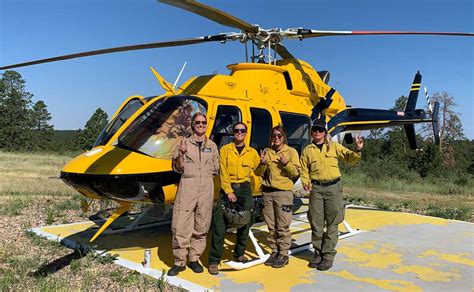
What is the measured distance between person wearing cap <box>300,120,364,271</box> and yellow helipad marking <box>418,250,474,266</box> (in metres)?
1.68

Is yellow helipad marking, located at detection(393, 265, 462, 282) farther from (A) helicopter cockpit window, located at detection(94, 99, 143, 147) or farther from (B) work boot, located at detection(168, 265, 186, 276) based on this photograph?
(A) helicopter cockpit window, located at detection(94, 99, 143, 147)

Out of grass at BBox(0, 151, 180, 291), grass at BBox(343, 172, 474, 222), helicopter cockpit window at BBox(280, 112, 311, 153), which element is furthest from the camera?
grass at BBox(343, 172, 474, 222)

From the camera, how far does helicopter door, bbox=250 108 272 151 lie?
5492mm

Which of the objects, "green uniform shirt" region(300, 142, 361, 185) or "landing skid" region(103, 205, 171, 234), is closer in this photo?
"green uniform shirt" region(300, 142, 361, 185)

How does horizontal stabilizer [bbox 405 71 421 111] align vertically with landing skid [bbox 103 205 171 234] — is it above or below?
A: above

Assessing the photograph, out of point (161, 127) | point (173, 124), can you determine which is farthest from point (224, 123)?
point (161, 127)

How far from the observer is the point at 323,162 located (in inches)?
185

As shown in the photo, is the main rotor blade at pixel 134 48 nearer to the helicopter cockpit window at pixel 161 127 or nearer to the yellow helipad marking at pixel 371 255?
the helicopter cockpit window at pixel 161 127

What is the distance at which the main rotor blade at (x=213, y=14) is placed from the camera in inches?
152

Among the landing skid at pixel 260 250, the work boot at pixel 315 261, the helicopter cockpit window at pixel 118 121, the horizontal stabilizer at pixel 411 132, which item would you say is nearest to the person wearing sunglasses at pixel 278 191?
the landing skid at pixel 260 250

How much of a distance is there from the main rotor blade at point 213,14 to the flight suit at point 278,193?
6.01ft

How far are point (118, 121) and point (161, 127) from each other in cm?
82

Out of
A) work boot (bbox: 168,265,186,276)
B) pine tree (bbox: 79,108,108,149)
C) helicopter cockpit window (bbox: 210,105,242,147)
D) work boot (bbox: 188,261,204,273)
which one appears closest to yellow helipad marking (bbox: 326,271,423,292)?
work boot (bbox: 188,261,204,273)

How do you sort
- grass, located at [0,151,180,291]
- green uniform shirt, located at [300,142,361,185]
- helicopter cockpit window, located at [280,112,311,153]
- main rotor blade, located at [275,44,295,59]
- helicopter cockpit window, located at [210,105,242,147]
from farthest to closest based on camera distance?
1. main rotor blade, located at [275,44,295,59]
2. helicopter cockpit window, located at [280,112,311,153]
3. helicopter cockpit window, located at [210,105,242,147]
4. green uniform shirt, located at [300,142,361,185]
5. grass, located at [0,151,180,291]
